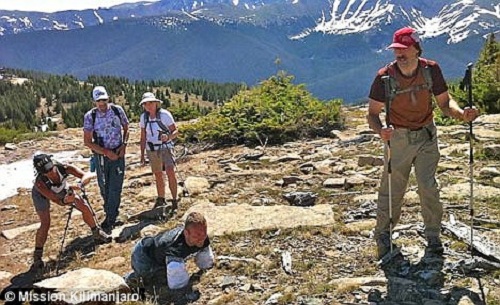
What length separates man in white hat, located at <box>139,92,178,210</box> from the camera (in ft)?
32.3

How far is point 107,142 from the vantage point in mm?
9398

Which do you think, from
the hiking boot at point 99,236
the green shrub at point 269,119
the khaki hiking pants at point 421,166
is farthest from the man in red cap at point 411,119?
the green shrub at point 269,119

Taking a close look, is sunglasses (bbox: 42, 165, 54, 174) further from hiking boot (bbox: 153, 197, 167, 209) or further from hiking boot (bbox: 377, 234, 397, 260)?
hiking boot (bbox: 377, 234, 397, 260)

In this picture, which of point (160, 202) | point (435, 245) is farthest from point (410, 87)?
point (160, 202)

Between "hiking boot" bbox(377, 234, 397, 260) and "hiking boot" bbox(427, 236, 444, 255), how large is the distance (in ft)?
1.33

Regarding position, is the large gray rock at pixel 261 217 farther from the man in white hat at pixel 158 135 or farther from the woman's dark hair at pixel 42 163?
the woman's dark hair at pixel 42 163

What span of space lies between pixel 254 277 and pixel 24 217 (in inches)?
257

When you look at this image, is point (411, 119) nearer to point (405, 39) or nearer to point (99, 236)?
point (405, 39)

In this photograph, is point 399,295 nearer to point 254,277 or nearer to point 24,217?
point 254,277

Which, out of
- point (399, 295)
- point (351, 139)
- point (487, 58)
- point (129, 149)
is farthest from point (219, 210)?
point (487, 58)

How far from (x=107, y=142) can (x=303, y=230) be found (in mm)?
3525

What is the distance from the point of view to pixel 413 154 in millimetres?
6504

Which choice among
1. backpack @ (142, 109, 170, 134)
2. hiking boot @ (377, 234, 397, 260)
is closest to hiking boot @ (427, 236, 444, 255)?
hiking boot @ (377, 234, 397, 260)

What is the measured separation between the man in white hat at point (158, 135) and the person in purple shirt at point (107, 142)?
16.8 inches
